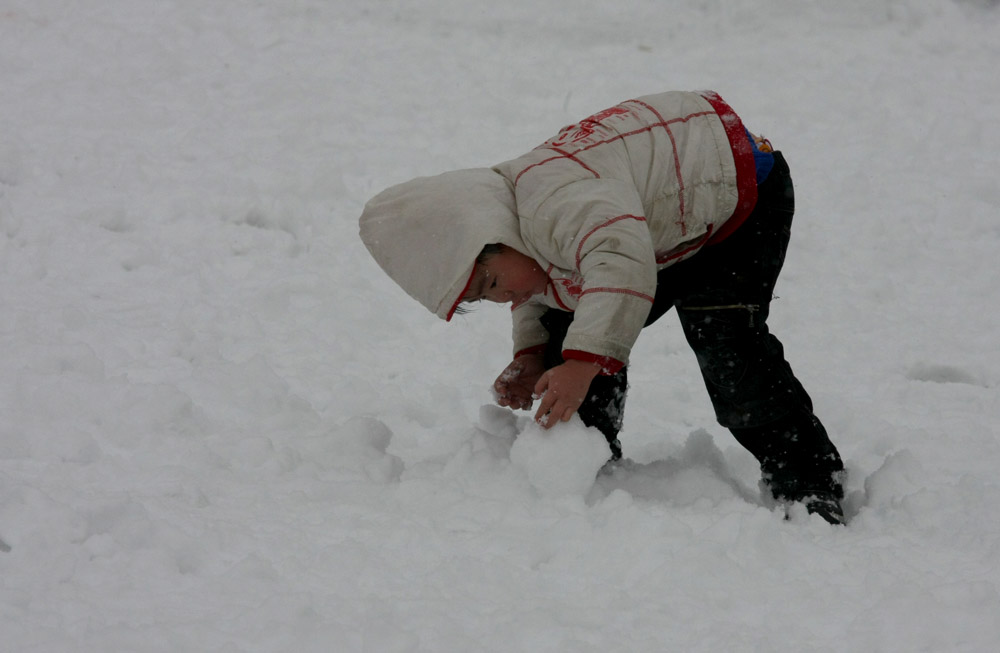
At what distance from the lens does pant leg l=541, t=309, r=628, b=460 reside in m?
2.82

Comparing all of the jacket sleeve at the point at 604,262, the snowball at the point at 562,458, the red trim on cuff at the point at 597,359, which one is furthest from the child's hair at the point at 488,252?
the snowball at the point at 562,458

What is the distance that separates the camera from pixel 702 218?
2.41 m

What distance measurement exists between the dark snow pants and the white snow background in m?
0.18

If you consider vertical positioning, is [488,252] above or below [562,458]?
above

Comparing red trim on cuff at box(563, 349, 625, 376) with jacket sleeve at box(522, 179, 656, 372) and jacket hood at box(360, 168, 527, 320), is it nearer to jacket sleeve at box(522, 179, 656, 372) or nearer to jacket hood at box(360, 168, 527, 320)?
jacket sleeve at box(522, 179, 656, 372)

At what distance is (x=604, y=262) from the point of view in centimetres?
208

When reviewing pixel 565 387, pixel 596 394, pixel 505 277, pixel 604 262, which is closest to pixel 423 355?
pixel 596 394

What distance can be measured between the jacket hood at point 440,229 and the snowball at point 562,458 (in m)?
0.39

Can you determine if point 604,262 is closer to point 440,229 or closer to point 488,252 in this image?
point 488,252

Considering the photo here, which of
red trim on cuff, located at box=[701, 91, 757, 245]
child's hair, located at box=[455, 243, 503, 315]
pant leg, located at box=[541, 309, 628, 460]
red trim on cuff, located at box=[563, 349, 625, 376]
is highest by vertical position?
red trim on cuff, located at box=[701, 91, 757, 245]

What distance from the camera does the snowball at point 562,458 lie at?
7.57ft

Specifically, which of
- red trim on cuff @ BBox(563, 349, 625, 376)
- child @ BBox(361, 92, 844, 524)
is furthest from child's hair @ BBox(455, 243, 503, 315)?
red trim on cuff @ BBox(563, 349, 625, 376)

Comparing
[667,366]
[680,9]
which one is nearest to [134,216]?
[667,366]

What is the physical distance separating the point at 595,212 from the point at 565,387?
400 mm
